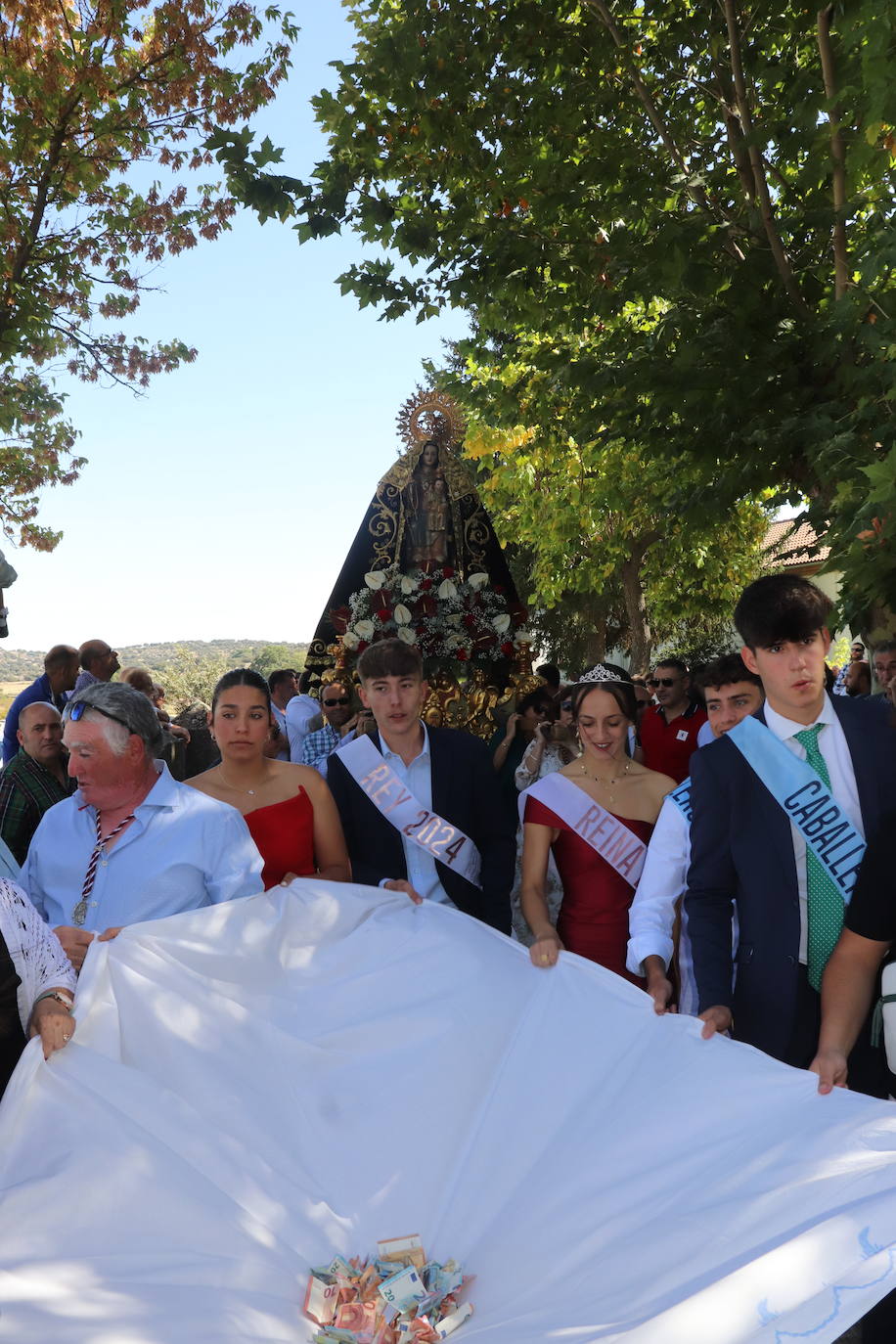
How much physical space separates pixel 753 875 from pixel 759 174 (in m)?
5.48

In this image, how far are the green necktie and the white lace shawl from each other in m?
1.92

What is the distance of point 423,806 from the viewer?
4.73m

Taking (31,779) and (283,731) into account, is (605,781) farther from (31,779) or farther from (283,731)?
(283,731)

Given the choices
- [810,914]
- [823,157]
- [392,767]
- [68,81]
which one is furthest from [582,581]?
[810,914]

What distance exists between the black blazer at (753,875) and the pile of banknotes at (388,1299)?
974 mm

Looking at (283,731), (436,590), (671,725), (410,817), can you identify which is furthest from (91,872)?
(671,725)

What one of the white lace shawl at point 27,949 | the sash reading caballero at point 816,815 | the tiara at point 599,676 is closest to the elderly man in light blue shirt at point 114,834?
the white lace shawl at point 27,949

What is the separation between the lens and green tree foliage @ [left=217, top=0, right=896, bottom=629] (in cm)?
692

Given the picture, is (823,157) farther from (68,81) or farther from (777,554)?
(68,81)

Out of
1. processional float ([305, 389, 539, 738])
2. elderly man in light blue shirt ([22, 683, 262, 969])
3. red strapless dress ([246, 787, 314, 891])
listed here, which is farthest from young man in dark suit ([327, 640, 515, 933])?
processional float ([305, 389, 539, 738])

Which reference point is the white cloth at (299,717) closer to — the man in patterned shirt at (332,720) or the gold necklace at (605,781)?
the man in patterned shirt at (332,720)

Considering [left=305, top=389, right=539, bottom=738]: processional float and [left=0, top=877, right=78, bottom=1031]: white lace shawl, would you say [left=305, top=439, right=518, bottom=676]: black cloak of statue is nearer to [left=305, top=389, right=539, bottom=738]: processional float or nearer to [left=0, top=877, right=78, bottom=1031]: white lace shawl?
[left=305, top=389, right=539, bottom=738]: processional float

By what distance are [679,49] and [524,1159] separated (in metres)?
7.53

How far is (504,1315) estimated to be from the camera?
2.42 m
